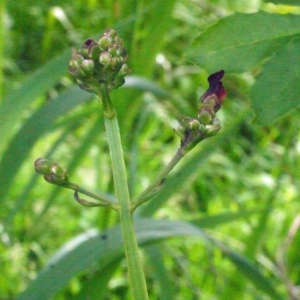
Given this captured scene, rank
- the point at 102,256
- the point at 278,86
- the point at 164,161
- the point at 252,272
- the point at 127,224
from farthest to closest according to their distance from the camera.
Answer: the point at 164,161
the point at 252,272
the point at 102,256
the point at 278,86
the point at 127,224

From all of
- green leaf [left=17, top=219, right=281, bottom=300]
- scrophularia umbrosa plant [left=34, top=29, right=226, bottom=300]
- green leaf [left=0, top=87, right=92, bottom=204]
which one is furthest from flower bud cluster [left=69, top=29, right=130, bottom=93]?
green leaf [left=0, top=87, right=92, bottom=204]

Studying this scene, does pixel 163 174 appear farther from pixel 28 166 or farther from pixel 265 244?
pixel 28 166

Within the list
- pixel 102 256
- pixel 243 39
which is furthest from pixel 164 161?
pixel 243 39

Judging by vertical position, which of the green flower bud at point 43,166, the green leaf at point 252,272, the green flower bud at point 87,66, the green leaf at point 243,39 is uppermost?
the green leaf at point 252,272

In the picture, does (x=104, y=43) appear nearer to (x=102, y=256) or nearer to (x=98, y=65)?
(x=98, y=65)

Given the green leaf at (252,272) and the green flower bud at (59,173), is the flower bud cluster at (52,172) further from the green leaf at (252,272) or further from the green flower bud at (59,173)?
the green leaf at (252,272)

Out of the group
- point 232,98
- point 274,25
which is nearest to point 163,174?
point 274,25

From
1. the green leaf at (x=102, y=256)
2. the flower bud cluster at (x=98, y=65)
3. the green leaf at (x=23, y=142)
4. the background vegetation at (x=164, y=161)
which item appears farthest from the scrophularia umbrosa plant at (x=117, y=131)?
the green leaf at (x=23, y=142)
